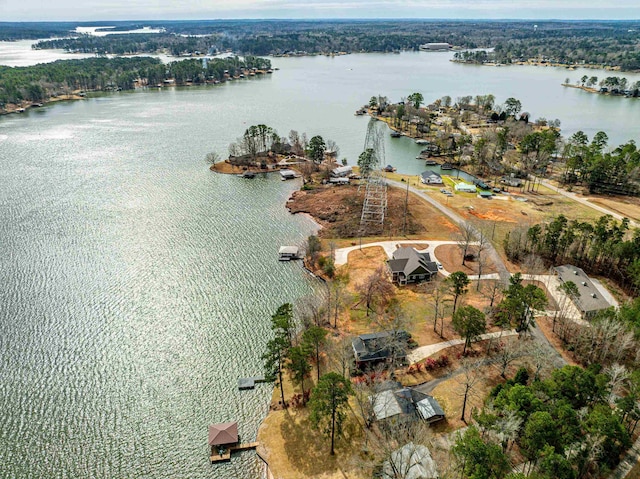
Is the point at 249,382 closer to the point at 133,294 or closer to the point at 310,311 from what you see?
the point at 310,311

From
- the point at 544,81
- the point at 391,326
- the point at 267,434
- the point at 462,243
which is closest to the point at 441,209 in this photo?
the point at 462,243

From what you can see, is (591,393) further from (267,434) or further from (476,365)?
(267,434)

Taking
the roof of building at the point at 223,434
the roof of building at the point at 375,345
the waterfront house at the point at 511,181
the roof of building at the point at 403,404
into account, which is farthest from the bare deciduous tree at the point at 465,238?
the roof of building at the point at 223,434

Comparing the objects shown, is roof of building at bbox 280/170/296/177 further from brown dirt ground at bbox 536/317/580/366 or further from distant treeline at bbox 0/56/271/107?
distant treeline at bbox 0/56/271/107

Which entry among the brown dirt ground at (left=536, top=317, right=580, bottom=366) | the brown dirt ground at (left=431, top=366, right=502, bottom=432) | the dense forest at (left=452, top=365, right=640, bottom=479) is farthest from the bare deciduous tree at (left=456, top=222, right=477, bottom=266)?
the dense forest at (left=452, top=365, right=640, bottom=479)

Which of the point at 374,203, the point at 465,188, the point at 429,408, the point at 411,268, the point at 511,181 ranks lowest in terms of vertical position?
the point at 429,408

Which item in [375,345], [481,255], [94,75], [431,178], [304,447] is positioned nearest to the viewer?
[304,447]

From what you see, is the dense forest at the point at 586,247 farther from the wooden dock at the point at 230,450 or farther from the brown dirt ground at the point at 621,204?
the wooden dock at the point at 230,450

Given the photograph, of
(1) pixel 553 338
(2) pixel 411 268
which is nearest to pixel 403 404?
(1) pixel 553 338
